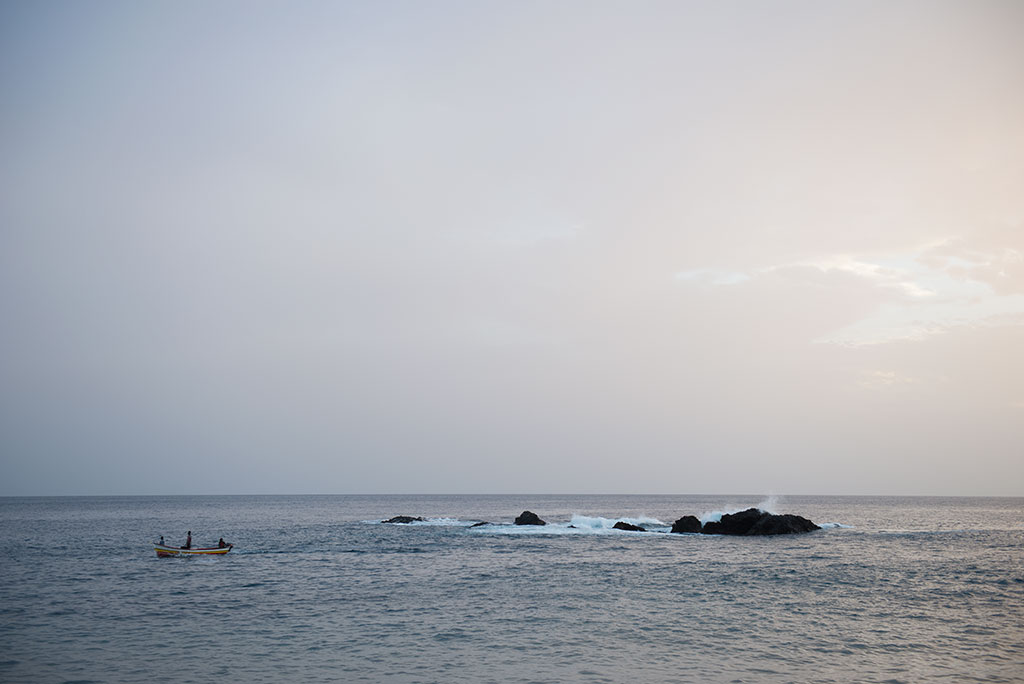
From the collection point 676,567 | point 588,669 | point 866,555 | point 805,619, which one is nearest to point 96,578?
point 588,669

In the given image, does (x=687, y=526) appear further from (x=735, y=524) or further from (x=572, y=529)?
(x=572, y=529)

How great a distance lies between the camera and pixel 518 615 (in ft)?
89.7

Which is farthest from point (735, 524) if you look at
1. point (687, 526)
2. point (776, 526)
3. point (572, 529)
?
point (572, 529)

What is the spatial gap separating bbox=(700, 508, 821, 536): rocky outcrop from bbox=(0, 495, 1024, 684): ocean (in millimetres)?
14211

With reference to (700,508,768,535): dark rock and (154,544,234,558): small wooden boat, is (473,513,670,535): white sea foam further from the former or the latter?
(154,544,234,558): small wooden boat

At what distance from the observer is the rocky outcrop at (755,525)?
222 ft

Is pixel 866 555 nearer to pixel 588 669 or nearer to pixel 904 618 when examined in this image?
pixel 904 618

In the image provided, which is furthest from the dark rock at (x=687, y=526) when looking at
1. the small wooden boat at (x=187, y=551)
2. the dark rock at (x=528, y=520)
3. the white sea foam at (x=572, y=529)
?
the small wooden boat at (x=187, y=551)

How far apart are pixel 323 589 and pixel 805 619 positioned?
939 inches

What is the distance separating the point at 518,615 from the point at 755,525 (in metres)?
48.9

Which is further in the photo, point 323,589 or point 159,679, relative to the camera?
point 323,589

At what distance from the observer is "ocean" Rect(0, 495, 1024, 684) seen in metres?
19.7

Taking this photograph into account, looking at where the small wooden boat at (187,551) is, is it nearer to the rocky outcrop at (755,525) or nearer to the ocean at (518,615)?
the ocean at (518,615)

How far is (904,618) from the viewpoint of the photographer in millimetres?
26828
